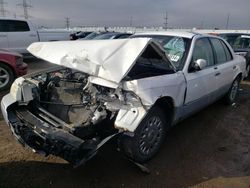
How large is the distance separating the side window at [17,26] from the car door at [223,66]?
9667mm

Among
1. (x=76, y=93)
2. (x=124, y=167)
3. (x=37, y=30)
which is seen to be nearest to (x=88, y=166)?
(x=124, y=167)

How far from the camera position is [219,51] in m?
5.39

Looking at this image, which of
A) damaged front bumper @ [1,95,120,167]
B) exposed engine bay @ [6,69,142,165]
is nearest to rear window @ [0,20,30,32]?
exposed engine bay @ [6,69,142,165]

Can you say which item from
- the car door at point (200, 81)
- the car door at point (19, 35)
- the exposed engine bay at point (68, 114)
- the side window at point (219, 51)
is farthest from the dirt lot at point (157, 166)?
the car door at point (19, 35)

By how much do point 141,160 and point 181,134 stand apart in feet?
4.74

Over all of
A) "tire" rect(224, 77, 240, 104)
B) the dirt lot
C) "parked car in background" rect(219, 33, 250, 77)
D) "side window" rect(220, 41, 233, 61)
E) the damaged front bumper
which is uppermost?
"side window" rect(220, 41, 233, 61)

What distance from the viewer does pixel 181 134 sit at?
4711 mm

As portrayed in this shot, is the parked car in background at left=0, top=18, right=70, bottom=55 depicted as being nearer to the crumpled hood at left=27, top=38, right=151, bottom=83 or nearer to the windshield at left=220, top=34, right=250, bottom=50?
the windshield at left=220, top=34, right=250, bottom=50

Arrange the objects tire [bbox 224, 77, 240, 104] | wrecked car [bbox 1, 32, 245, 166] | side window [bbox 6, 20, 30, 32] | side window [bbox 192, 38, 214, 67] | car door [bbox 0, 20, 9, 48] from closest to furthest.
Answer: wrecked car [bbox 1, 32, 245, 166]
side window [bbox 192, 38, 214, 67]
tire [bbox 224, 77, 240, 104]
car door [bbox 0, 20, 9, 48]
side window [bbox 6, 20, 30, 32]

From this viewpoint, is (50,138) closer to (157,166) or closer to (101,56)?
(101,56)

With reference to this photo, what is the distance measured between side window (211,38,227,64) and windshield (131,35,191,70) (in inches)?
39.0

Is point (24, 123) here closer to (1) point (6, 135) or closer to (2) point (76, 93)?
(2) point (76, 93)

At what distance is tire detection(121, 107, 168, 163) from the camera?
10.7 ft

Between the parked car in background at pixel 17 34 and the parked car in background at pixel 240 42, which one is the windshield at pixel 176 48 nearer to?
the parked car in background at pixel 240 42
